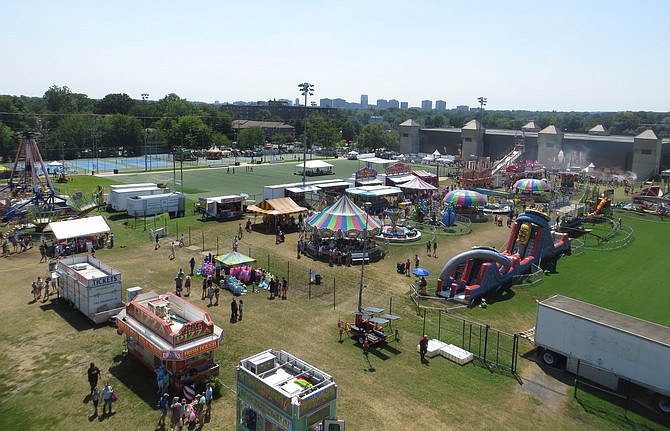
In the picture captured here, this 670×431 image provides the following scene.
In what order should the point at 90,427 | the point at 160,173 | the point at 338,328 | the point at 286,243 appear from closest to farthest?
the point at 90,427 → the point at 338,328 → the point at 286,243 → the point at 160,173

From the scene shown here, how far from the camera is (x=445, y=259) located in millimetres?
33500

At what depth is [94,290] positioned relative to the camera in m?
21.9

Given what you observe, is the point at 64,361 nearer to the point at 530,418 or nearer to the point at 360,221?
the point at 530,418

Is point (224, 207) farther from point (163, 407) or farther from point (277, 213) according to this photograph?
point (163, 407)

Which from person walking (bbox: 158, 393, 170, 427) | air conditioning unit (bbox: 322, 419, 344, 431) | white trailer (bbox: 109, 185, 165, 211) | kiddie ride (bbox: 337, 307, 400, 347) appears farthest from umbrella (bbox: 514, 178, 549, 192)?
person walking (bbox: 158, 393, 170, 427)

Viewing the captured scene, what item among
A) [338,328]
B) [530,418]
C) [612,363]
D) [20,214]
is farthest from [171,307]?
[20,214]

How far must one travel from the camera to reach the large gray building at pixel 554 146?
77.4 meters

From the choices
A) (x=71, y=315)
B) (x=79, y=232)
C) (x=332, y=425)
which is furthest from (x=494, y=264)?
(x=79, y=232)

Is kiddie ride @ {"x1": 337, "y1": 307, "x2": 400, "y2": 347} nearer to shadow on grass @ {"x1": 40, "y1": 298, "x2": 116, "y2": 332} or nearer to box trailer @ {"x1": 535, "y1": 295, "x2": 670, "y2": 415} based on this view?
box trailer @ {"x1": 535, "y1": 295, "x2": 670, "y2": 415}

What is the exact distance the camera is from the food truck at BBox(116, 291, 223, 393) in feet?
54.6

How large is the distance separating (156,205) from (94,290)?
21912mm

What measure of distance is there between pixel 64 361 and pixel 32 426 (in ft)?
13.0

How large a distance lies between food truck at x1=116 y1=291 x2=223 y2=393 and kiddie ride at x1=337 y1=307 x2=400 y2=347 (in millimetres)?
6004

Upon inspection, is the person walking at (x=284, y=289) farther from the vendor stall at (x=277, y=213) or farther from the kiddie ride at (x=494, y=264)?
the vendor stall at (x=277, y=213)
